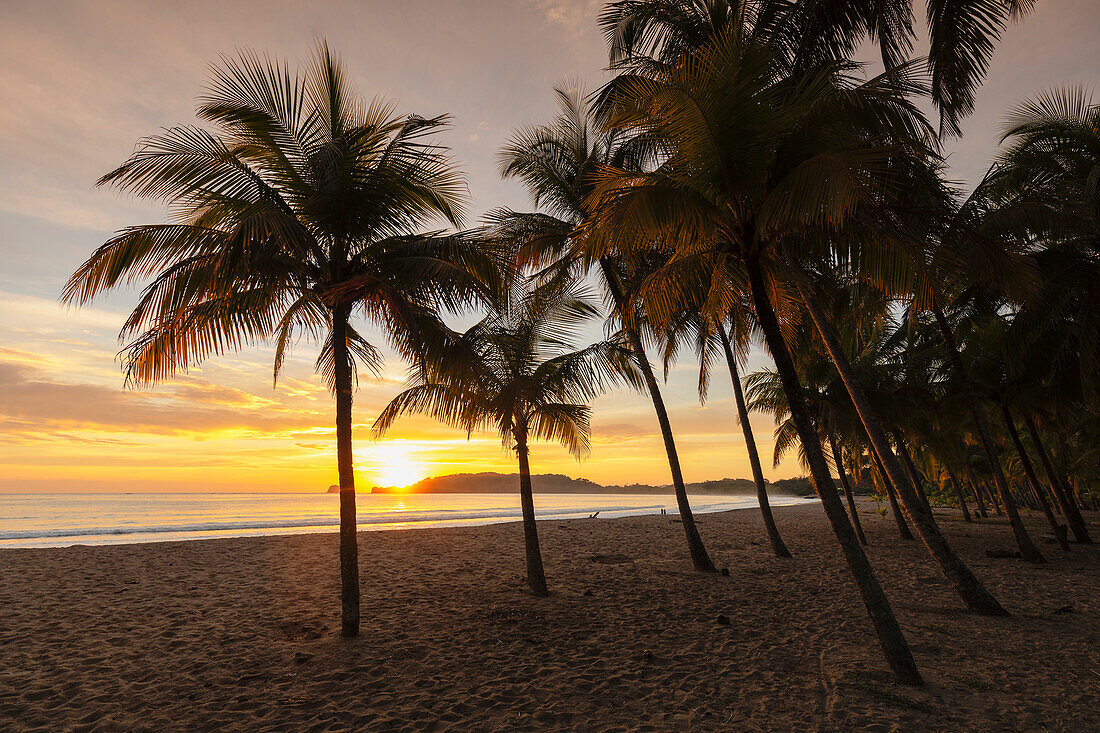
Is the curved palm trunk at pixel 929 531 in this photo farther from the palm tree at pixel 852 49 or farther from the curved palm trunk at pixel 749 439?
the curved palm trunk at pixel 749 439

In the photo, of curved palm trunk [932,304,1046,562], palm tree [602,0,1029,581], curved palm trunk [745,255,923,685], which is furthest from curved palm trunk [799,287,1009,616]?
curved palm trunk [932,304,1046,562]

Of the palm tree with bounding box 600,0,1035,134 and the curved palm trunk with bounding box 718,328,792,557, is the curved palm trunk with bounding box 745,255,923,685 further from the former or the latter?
the curved palm trunk with bounding box 718,328,792,557

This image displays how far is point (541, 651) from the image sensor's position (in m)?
6.05

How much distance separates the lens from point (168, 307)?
19.5 ft

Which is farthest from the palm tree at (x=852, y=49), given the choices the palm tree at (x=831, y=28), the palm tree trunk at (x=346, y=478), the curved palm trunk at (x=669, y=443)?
the palm tree trunk at (x=346, y=478)

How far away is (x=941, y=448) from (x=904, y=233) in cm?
1814

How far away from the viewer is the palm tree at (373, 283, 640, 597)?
8664mm

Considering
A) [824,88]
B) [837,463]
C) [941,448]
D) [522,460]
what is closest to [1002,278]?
[824,88]

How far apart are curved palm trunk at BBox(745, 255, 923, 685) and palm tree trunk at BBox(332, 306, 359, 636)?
543 centimetres

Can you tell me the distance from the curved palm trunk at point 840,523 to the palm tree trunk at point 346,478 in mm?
5432

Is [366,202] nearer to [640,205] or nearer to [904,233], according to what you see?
[640,205]

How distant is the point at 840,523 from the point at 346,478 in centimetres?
598

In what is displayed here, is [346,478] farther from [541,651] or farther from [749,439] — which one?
[749,439]

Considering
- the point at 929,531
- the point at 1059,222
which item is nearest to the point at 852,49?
the point at 1059,222
